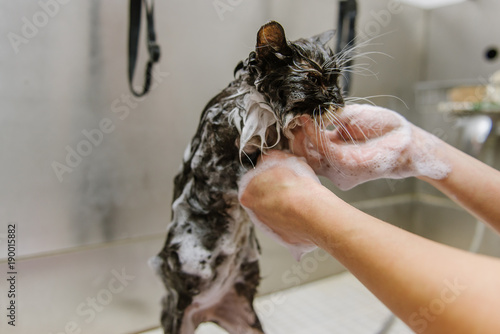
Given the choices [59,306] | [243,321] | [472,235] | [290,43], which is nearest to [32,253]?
[59,306]

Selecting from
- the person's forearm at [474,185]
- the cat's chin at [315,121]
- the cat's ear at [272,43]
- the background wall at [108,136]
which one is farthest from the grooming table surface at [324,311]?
the cat's ear at [272,43]

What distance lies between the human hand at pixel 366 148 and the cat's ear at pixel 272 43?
0.10 m

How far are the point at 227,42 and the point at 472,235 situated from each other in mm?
879

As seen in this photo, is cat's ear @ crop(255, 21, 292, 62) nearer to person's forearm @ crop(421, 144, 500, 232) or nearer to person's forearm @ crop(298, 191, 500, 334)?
person's forearm @ crop(298, 191, 500, 334)

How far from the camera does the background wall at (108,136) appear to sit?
0.72m

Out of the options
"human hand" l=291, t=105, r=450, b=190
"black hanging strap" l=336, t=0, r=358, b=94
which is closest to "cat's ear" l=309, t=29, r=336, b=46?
"human hand" l=291, t=105, r=450, b=190

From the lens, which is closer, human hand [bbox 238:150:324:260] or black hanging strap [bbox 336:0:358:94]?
human hand [bbox 238:150:324:260]

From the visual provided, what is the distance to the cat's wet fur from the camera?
1.55 ft

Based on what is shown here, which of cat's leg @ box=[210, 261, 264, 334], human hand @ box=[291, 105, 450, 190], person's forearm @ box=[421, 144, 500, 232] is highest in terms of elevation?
human hand @ box=[291, 105, 450, 190]

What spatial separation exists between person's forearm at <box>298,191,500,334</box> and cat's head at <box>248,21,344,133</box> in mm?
173

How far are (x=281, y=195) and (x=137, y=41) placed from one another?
56cm

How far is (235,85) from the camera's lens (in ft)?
1.86

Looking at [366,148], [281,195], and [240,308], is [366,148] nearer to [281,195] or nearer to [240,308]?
[281,195]

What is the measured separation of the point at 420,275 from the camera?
30 centimetres
